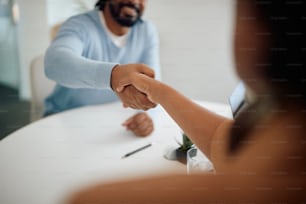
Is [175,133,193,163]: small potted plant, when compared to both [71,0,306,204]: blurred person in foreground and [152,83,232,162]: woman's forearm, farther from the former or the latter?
[71,0,306,204]: blurred person in foreground

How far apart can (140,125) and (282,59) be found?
47 cm

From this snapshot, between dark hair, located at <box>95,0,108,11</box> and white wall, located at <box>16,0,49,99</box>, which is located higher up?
dark hair, located at <box>95,0,108,11</box>

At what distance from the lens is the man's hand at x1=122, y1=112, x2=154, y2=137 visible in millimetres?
762

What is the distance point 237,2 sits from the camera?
1.10 feet

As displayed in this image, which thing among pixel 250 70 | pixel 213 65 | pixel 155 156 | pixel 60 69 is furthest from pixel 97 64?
pixel 213 65

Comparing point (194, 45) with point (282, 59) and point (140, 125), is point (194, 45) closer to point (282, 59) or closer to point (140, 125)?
point (140, 125)

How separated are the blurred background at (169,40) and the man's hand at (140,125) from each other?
1.47ft

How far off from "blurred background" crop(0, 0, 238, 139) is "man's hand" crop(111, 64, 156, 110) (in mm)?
556

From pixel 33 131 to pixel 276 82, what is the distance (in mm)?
577

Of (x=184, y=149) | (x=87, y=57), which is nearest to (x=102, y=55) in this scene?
(x=87, y=57)

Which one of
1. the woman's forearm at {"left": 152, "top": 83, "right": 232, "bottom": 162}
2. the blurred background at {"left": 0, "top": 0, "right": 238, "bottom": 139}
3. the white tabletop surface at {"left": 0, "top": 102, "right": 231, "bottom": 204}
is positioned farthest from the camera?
the blurred background at {"left": 0, "top": 0, "right": 238, "bottom": 139}

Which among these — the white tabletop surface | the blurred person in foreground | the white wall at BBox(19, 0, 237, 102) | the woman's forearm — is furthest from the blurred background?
the blurred person in foreground

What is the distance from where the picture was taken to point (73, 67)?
0.67 m

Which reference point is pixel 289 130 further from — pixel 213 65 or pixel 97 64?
pixel 213 65
